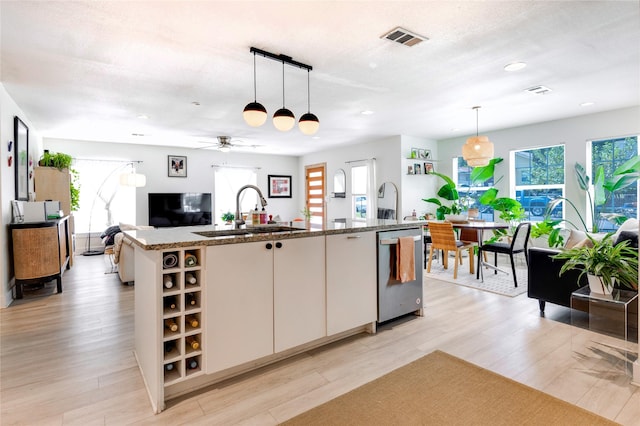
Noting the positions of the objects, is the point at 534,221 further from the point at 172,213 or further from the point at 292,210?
the point at 172,213

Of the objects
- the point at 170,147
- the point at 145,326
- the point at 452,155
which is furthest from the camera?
the point at 170,147

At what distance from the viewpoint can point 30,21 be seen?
7.57 ft

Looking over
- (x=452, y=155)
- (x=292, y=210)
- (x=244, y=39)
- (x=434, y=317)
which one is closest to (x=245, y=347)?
(x=434, y=317)

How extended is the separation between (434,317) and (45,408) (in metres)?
2.96

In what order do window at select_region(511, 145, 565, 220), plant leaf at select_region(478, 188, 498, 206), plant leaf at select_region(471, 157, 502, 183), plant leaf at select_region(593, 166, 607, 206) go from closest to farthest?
1. plant leaf at select_region(593, 166, 607, 206)
2. window at select_region(511, 145, 565, 220)
3. plant leaf at select_region(478, 188, 498, 206)
4. plant leaf at select_region(471, 157, 502, 183)

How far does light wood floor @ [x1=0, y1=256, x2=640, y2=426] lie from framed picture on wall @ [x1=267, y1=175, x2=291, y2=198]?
6047 mm

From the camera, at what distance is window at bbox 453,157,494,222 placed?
6.62 metres

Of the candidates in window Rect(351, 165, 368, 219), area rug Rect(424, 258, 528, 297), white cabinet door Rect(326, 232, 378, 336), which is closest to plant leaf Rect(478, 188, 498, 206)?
area rug Rect(424, 258, 528, 297)

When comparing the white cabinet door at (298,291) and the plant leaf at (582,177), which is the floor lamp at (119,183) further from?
the plant leaf at (582,177)

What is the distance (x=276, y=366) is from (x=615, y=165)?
Result: 578cm

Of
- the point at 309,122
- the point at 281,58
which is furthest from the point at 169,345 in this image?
the point at 281,58

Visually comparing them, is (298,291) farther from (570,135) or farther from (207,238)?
(570,135)

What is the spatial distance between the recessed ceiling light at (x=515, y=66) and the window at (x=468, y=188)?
3576 mm

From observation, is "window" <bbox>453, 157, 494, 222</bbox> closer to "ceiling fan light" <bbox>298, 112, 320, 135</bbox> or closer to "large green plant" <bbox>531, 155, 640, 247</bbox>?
"large green plant" <bbox>531, 155, 640, 247</bbox>
